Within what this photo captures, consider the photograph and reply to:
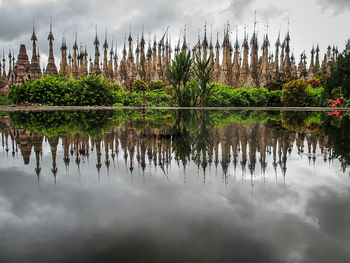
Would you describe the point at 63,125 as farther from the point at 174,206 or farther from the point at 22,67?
the point at 22,67

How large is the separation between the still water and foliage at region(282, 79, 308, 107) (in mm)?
19959

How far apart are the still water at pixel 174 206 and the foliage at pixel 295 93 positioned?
65.5 feet

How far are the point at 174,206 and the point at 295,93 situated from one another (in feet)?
76.6

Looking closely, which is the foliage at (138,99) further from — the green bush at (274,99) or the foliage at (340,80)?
the foliage at (340,80)

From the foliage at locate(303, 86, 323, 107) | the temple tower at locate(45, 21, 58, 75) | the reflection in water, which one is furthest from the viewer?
the temple tower at locate(45, 21, 58, 75)

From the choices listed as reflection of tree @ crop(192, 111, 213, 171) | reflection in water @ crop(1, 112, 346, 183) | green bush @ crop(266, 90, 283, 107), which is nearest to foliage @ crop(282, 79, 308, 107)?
green bush @ crop(266, 90, 283, 107)

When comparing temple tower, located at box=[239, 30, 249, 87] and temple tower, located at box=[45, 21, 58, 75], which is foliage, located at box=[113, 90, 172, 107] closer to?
temple tower, located at box=[45, 21, 58, 75]

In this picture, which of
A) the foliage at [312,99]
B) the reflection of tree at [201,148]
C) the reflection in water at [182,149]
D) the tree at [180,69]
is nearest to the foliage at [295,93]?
the foliage at [312,99]

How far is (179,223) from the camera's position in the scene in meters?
1.92

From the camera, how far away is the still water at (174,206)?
1.58 meters

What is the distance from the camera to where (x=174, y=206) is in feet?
7.37

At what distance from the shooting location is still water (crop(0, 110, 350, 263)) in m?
1.58

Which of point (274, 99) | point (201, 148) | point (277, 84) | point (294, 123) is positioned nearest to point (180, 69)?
point (294, 123)

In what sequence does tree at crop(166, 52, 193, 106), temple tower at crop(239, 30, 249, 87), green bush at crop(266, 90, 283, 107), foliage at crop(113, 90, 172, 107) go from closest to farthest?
tree at crop(166, 52, 193, 106) < foliage at crop(113, 90, 172, 107) < green bush at crop(266, 90, 283, 107) < temple tower at crop(239, 30, 249, 87)
